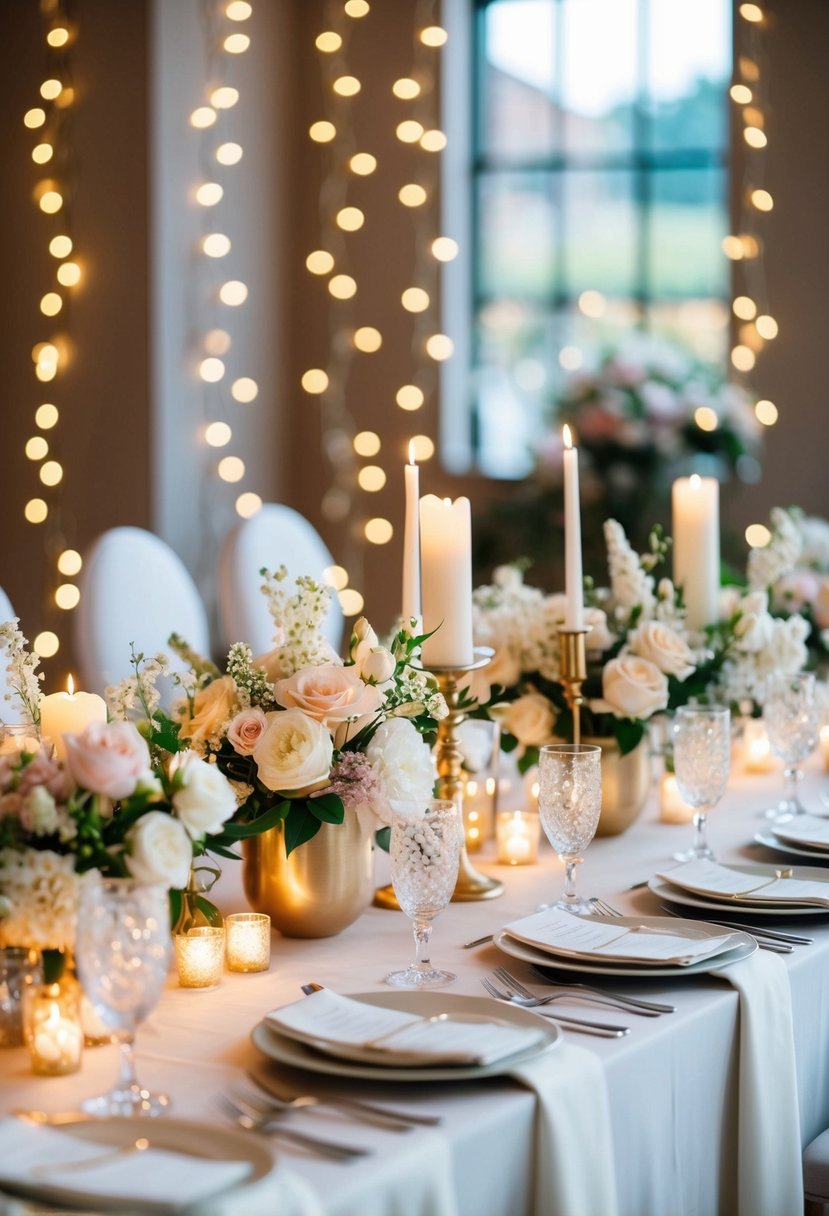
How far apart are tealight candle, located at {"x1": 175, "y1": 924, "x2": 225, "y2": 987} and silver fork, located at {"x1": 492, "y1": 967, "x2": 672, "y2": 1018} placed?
0.87 feet

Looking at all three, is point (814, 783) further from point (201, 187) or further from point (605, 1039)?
point (201, 187)

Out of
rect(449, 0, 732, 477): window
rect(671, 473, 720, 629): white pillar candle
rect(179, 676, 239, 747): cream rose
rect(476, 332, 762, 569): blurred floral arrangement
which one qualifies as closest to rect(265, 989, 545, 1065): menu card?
rect(179, 676, 239, 747): cream rose

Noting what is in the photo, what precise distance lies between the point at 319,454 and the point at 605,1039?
12.9 ft

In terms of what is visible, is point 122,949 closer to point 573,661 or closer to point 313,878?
point 313,878

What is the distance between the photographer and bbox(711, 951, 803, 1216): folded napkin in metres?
1.32

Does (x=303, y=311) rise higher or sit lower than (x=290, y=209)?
lower

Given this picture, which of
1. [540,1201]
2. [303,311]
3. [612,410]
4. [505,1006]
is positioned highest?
[303,311]

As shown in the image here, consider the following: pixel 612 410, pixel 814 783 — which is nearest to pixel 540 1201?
pixel 814 783

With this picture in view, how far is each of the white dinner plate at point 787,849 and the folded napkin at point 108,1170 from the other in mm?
1050

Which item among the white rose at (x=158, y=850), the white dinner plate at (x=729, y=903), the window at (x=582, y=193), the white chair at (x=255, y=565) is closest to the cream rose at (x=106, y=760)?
the white rose at (x=158, y=850)

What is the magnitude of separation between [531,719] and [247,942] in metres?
0.68

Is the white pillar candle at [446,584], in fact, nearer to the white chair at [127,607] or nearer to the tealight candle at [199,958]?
the tealight candle at [199,958]

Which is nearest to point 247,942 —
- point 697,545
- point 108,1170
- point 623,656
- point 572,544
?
point 108,1170

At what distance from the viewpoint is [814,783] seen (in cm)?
231
